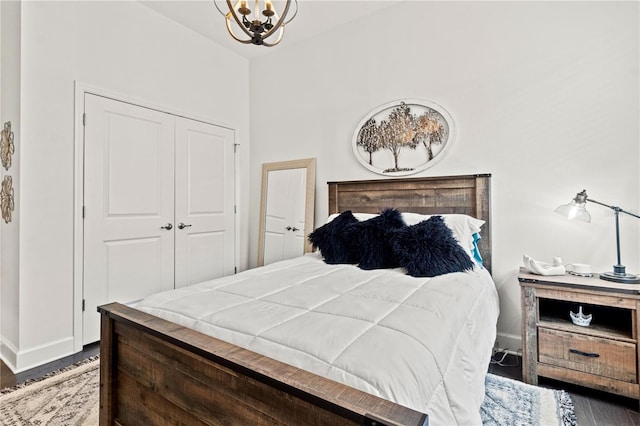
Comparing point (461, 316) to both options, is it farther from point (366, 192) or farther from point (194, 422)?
point (366, 192)

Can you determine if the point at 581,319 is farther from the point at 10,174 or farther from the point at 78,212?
the point at 10,174

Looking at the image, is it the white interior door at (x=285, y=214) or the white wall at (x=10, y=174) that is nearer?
the white wall at (x=10, y=174)

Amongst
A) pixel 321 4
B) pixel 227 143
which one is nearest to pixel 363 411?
pixel 321 4

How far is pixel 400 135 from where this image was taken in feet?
9.65

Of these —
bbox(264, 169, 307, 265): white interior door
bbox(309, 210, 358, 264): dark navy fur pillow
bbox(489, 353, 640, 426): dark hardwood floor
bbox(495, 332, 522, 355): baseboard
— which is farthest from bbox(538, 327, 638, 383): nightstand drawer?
bbox(264, 169, 307, 265): white interior door

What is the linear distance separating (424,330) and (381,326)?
153mm

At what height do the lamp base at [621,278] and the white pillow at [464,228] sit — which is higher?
the white pillow at [464,228]

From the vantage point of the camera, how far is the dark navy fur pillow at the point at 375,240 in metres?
2.21

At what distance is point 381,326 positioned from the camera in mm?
1146

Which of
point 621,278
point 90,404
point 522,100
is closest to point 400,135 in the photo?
point 522,100

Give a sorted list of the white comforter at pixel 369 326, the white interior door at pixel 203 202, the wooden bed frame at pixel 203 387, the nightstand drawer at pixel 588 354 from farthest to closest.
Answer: the white interior door at pixel 203 202
the nightstand drawer at pixel 588 354
the white comforter at pixel 369 326
the wooden bed frame at pixel 203 387

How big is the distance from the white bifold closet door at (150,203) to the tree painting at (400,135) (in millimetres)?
1768

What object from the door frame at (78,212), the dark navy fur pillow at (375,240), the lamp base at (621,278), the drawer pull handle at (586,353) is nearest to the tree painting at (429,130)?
the dark navy fur pillow at (375,240)

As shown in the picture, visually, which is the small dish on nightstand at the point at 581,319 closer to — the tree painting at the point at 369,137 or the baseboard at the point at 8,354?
the tree painting at the point at 369,137
